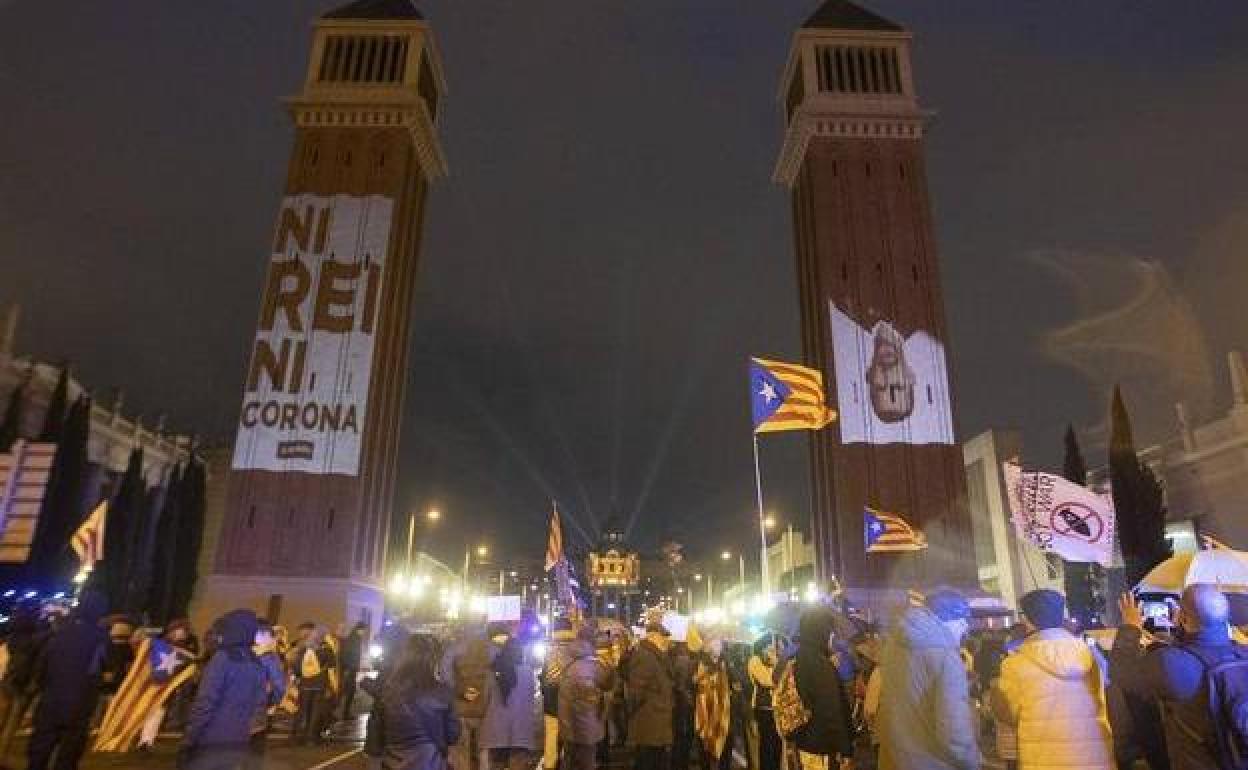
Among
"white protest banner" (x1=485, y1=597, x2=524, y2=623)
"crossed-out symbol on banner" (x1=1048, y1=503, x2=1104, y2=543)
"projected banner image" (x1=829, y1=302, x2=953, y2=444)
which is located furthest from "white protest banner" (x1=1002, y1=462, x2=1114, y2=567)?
"projected banner image" (x1=829, y1=302, x2=953, y2=444)

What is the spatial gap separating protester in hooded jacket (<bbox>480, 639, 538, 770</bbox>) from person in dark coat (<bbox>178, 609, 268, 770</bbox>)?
2812 mm

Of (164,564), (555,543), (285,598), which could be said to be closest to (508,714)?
(555,543)

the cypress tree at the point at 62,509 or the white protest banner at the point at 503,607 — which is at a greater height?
the cypress tree at the point at 62,509

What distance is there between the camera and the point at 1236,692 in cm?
412

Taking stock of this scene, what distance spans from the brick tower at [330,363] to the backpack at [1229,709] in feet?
112

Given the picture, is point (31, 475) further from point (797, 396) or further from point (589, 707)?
point (797, 396)

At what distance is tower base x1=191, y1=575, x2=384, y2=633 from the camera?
3450 cm

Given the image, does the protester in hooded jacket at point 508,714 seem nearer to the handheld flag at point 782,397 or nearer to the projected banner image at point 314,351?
the handheld flag at point 782,397

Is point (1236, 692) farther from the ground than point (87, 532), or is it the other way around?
point (87, 532)

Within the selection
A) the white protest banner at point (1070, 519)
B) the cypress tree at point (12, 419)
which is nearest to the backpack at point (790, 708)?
the white protest banner at point (1070, 519)

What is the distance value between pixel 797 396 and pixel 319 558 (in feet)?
85.1

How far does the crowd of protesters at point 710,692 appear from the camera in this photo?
4.61 meters

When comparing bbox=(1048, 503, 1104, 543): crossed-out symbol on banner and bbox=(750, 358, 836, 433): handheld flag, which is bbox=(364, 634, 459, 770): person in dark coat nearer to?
bbox=(1048, 503, 1104, 543): crossed-out symbol on banner

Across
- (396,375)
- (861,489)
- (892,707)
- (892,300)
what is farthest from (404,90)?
(892,707)
